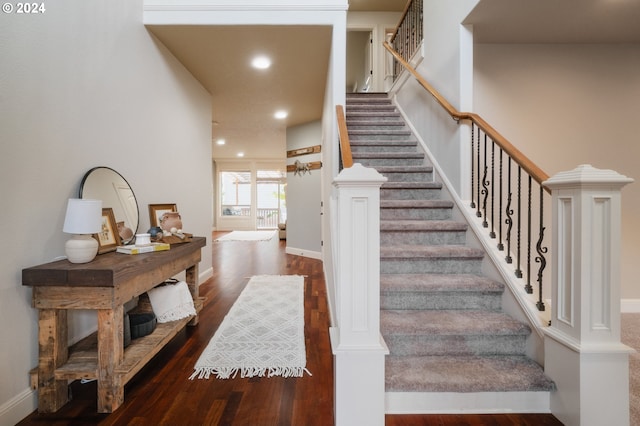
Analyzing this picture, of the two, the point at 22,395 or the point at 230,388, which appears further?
the point at 230,388

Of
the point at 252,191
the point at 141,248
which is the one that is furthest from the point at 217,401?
the point at 252,191

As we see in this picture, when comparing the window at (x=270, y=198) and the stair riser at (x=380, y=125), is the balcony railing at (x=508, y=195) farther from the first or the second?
the window at (x=270, y=198)

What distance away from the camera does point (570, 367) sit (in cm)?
143

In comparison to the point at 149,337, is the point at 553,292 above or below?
above

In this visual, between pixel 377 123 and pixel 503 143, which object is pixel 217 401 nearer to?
pixel 503 143

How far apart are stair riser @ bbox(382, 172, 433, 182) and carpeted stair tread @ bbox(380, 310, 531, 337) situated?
1.63 m

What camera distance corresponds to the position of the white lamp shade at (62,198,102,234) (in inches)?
60.5

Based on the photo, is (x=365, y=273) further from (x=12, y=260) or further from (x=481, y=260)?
(x=12, y=260)

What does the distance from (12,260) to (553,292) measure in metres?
2.68

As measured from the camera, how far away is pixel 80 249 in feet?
5.14

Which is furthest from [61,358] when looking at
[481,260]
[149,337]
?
[481,260]

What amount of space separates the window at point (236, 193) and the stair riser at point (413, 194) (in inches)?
349

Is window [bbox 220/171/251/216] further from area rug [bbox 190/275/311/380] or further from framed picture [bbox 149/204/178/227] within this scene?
framed picture [bbox 149/204/178/227]

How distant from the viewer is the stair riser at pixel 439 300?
2016 millimetres
